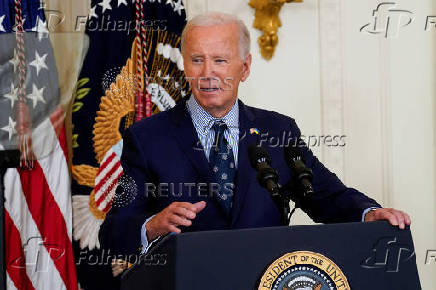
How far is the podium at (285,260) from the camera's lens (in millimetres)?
1554

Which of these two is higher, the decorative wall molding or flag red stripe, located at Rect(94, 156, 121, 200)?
the decorative wall molding

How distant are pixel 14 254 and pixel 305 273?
2124mm

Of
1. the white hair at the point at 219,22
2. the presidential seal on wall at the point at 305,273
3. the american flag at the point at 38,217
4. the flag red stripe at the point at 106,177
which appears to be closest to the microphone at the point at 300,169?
the presidential seal on wall at the point at 305,273

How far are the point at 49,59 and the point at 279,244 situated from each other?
0.99m

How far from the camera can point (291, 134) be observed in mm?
2574

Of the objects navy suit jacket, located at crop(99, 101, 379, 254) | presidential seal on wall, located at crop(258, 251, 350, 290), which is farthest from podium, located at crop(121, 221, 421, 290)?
navy suit jacket, located at crop(99, 101, 379, 254)

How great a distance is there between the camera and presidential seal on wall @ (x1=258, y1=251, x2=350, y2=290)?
159cm

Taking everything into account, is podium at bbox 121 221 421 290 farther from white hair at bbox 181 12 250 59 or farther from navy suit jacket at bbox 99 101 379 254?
white hair at bbox 181 12 250 59

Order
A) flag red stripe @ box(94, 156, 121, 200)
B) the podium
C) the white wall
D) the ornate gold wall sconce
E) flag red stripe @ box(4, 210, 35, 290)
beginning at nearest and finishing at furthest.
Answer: the podium < flag red stripe @ box(4, 210, 35, 290) < flag red stripe @ box(94, 156, 121, 200) < the ornate gold wall sconce < the white wall

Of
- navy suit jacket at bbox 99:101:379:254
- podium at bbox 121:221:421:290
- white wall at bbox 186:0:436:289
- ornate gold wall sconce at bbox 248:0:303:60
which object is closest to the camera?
podium at bbox 121:221:421:290

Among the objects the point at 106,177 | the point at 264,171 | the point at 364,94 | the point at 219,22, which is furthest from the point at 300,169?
the point at 364,94

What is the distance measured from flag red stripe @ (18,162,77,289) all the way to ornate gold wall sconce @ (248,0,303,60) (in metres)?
1.48

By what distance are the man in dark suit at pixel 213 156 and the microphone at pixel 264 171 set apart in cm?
40

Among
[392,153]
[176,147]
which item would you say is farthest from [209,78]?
[392,153]
